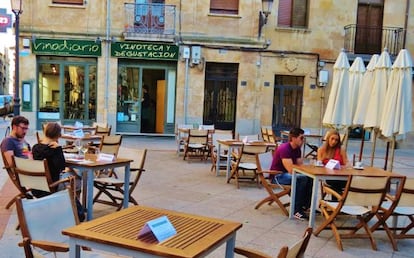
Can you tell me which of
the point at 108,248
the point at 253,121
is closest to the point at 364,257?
the point at 108,248

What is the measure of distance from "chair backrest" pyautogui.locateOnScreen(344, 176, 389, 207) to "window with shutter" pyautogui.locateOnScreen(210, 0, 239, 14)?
40.7 feet

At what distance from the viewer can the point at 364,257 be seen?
4.47 m

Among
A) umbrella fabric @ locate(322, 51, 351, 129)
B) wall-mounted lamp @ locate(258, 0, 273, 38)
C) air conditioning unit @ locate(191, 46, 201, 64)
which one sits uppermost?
wall-mounted lamp @ locate(258, 0, 273, 38)

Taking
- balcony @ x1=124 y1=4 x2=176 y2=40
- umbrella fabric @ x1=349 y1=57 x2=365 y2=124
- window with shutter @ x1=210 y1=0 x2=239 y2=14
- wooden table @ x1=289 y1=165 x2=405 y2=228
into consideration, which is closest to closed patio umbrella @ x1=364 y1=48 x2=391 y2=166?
umbrella fabric @ x1=349 y1=57 x2=365 y2=124

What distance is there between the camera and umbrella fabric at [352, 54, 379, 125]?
27.3 feet

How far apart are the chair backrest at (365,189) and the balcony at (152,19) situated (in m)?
11.9

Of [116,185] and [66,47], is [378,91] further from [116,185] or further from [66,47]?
[66,47]

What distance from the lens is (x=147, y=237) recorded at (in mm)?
2361

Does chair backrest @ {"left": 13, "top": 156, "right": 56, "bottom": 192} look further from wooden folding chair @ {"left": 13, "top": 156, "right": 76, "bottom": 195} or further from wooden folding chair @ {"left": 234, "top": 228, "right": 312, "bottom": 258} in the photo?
wooden folding chair @ {"left": 234, "top": 228, "right": 312, "bottom": 258}

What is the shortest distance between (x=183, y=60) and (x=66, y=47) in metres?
4.29

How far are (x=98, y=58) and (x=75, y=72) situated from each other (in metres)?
1.15

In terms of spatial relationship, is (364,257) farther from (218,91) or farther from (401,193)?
(218,91)

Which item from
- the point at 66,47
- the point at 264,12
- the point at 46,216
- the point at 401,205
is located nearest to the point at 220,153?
the point at 401,205

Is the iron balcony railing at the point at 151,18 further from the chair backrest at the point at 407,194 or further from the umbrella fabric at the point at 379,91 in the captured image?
the chair backrest at the point at 407,194
